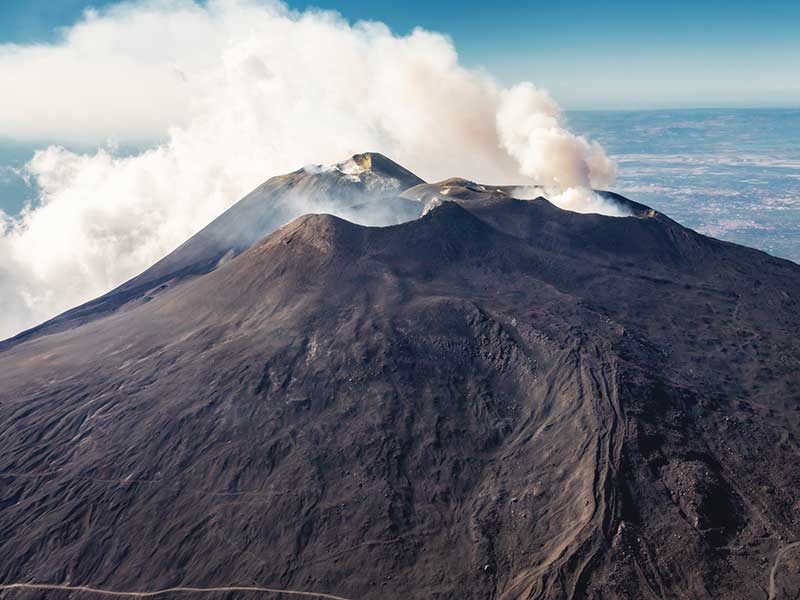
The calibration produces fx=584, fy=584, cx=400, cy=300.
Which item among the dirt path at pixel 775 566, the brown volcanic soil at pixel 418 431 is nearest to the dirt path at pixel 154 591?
the brown volcanic soil at pixel 418 431

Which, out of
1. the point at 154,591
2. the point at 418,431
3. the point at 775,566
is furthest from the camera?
the point at 418,431

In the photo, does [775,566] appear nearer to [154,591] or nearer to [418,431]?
[418,431]

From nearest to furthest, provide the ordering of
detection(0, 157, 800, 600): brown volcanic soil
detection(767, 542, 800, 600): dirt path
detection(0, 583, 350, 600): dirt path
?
detection(767, 542, 800, 600): dirt path
detection(0, 583, 350, 600): dirt path
detection(0, 157, 800, 600): brown volcanic soil

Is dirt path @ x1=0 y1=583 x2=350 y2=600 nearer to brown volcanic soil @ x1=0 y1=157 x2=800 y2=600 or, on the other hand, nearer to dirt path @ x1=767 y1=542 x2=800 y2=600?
brown volcanic soil @ x1=0 y1=157 x2=800 y2=600

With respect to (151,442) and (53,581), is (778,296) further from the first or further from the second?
(53,581)

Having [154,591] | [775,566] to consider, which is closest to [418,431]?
[154,591]

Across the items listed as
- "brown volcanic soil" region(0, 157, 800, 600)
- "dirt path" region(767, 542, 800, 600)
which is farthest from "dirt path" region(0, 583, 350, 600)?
"dirt path" region(767, 542, 800, 600)

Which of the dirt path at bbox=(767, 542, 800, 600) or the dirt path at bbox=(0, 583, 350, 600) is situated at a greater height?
the dirt path at bbox=(0, 583, 350, 600)

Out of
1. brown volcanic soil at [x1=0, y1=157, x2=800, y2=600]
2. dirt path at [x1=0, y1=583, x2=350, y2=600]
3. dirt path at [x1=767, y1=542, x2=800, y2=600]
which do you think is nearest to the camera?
dirt path at [x1=767, y1=542, x2=800, y2=600]
